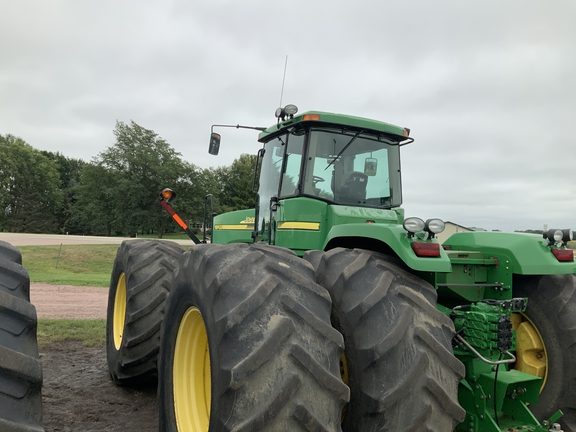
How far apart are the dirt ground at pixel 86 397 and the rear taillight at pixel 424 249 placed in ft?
8.74

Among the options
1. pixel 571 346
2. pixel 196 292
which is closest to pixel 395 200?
pixel 571 346

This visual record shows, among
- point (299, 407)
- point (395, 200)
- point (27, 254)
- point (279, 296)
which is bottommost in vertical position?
point (27, 254)

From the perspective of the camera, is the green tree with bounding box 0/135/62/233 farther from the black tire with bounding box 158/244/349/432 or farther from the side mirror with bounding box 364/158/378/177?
the black tire with bounding box 158/244/349/432

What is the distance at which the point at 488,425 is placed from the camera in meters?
2.75

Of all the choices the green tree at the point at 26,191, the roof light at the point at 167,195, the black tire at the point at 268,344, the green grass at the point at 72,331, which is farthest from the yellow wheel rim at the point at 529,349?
the green tree at the point at 26,191

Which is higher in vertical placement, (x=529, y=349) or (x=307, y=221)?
(x=307, y=221)

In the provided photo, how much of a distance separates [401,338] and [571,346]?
5.86 ft

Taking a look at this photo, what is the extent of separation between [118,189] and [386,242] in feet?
157

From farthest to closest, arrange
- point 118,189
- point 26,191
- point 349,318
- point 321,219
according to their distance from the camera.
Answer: point 26,191
point 118,189
point 321,219
point 349,318

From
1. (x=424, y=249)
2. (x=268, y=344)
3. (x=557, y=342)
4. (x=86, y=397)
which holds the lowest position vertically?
(x=86, y=397)

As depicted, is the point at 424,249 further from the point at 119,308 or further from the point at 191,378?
the point at 119,308

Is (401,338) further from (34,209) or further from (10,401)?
(34,209)

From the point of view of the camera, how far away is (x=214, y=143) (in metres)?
5.47

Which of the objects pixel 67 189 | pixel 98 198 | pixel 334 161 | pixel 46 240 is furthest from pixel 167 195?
pixel 67 189
